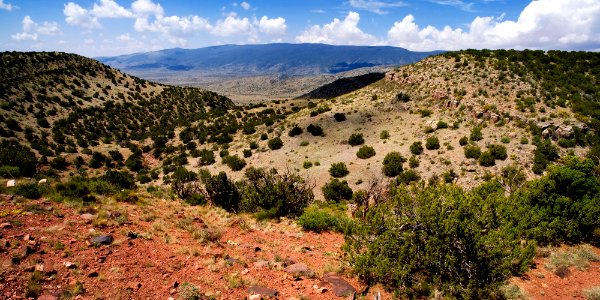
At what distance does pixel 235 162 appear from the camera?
35.9 metres

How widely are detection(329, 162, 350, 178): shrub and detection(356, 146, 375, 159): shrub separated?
3.26 metres

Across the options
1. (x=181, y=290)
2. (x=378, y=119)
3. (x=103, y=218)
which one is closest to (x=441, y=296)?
(x=181, y=290)

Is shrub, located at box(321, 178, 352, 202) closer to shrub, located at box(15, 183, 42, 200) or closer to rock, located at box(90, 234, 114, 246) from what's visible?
rock, located at box(90, 234, 114, 246)

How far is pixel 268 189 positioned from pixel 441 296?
10.3m

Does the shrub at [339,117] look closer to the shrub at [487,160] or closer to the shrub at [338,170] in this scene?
the shrub at [338,170]

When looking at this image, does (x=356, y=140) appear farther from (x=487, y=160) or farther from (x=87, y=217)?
(x=87, y=217)

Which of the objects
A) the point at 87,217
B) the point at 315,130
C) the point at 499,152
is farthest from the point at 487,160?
the point at 87,217

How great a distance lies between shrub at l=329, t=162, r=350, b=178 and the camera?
3048 cm

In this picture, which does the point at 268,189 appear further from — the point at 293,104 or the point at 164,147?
the point at 293,104

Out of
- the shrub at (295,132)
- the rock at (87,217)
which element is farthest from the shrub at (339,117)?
the rock at (87,217)

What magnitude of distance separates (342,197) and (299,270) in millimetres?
16762

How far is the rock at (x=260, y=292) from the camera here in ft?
26.0

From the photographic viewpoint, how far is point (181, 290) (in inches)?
307

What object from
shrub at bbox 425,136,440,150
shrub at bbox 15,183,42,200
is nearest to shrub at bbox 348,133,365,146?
shrub at bbox 425,136,440,150
